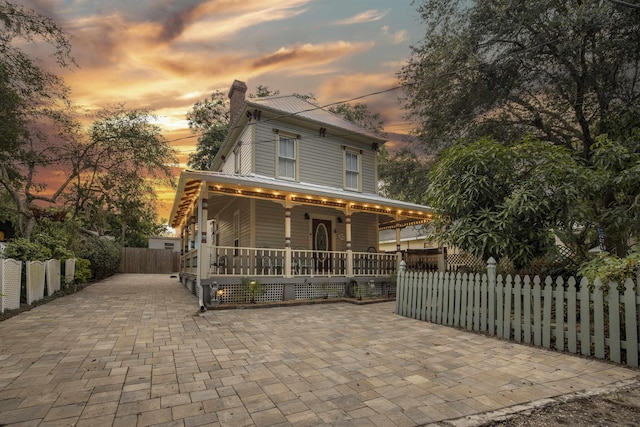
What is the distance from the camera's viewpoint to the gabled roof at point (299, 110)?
41.3 feet

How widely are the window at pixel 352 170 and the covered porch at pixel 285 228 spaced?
4.54 ft

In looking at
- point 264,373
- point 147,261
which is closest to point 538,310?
point 264,373

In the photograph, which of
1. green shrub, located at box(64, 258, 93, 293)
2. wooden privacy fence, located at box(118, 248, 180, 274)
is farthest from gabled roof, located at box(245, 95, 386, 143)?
wooden privacy fence, located at box(118, 248, 180, 274)

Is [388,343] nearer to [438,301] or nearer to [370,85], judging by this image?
[438,301]

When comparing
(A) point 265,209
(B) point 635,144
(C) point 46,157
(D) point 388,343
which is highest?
(C) point 46,157

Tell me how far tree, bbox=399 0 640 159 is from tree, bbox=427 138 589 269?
5570mm

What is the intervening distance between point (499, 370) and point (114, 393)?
159 inches

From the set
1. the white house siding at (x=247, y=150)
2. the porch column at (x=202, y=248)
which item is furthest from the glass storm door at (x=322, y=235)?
the porch column at (x=202, y=248)

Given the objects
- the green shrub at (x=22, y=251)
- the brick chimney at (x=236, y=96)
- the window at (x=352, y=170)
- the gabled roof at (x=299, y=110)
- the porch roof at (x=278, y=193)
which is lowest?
the green shrub at (x=22, y=251)

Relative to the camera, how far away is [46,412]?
8.95 ft

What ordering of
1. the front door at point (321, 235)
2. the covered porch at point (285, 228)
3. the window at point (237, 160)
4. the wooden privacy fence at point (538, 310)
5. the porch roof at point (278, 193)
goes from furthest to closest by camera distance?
→ the window at point (237, 160), the front door at point (321, 235), the covered porch at point (285, 228), the porch roof at point (278, 193), the wooden privacy fence at point (538, 310)

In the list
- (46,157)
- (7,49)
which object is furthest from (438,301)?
(46,157)

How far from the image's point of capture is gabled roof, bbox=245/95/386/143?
12598 mm

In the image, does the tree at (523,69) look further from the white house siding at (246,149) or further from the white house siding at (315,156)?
the white house siding at (246,149)
